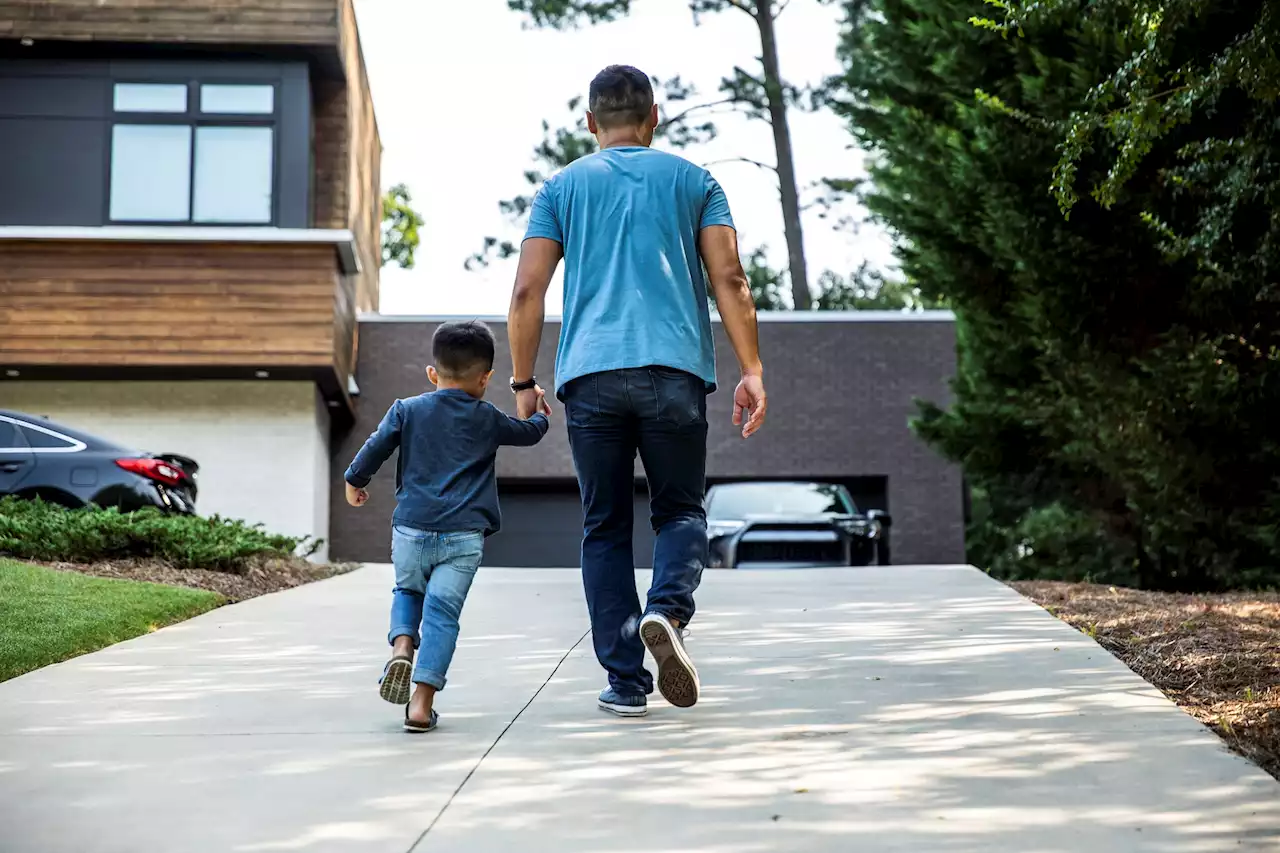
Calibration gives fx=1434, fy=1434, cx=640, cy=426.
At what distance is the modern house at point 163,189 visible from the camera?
17.3 meters

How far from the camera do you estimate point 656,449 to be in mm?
4586

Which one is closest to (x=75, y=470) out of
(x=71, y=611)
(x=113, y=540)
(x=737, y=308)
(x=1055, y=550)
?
(x=113, y=540)

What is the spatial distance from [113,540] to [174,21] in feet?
30.2

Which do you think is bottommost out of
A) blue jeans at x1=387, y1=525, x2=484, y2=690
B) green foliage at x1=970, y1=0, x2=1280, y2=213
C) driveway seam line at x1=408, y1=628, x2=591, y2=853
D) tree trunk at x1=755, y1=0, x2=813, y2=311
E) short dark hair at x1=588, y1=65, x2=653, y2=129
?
driveway seam line at x1=408, y1=628, x2=591, y2=853

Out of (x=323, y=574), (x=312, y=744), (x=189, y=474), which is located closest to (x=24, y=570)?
(x=323, y=574)

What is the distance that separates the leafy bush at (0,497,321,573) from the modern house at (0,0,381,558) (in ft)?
22.6

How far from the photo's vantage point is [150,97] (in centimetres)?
1761

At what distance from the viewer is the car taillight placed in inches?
474

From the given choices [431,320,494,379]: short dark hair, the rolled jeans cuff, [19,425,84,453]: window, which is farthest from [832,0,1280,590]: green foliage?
[19,425,84,453]: window

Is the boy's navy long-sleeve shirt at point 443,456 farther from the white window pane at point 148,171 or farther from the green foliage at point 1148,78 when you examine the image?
the white window pane at point 148,171

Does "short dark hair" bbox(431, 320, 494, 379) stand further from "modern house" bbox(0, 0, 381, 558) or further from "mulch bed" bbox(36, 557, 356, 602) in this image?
"modern house" bbox(0, 0, 381, 558)

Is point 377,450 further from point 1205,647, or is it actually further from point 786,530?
point 786,530

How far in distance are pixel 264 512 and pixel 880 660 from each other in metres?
13.8

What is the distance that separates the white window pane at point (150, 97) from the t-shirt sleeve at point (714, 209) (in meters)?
14.4
